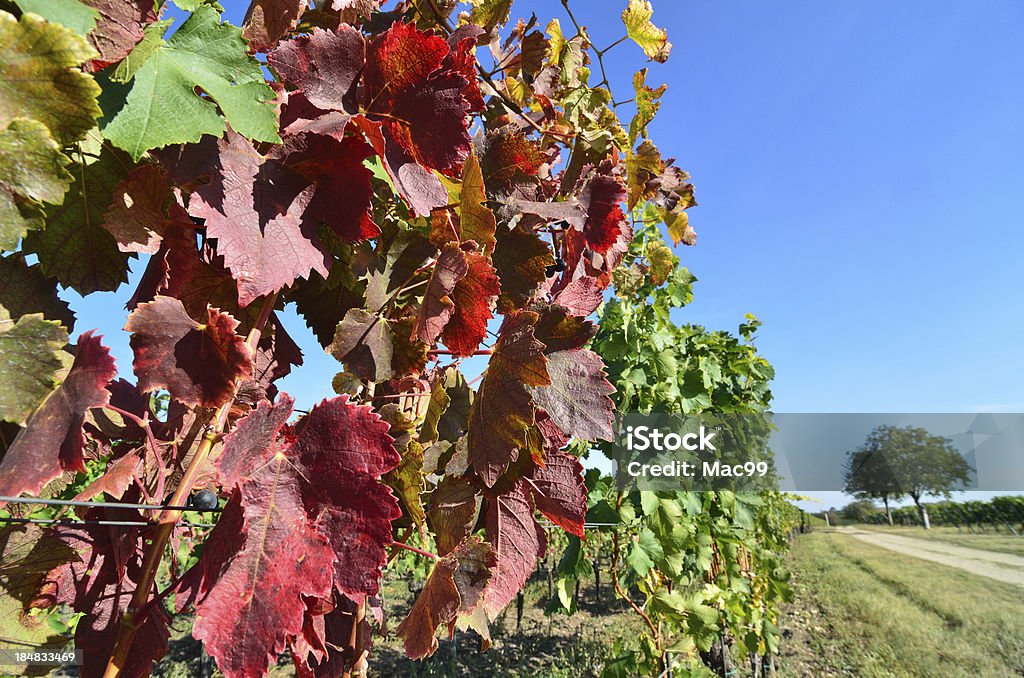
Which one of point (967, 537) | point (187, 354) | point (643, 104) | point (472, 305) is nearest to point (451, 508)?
point (472, 305)

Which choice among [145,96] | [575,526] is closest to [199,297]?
[145,96]

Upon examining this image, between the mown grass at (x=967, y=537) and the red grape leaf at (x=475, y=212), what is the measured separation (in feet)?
87.9

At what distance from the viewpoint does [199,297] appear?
720mm

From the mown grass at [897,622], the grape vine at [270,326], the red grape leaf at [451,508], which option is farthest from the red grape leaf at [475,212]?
the mown grass at [897,622]

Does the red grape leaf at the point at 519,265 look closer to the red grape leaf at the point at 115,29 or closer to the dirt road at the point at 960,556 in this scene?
the red grape leaf at the point at 115,29

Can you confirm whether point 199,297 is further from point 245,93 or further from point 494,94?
point 494,94

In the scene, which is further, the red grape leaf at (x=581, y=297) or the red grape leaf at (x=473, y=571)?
the red grape leaf at (x=581, y=297)

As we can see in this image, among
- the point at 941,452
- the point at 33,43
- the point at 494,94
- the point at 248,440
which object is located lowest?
the point at 248,440

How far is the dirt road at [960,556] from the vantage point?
1812cm

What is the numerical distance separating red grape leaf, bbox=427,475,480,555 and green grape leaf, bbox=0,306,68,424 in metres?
0.49

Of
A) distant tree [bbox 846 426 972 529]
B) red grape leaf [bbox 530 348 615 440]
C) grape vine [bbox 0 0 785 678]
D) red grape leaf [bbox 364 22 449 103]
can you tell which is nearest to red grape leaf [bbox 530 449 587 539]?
grape vine [bbox 0 0 785 678]

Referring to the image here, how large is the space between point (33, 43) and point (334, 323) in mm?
548

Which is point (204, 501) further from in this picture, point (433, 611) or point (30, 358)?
point (433, 611)

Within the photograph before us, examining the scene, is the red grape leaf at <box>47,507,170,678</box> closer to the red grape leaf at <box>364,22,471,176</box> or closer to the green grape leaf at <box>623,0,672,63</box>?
the red grape leaf at <box>364,22,471,176</box>
